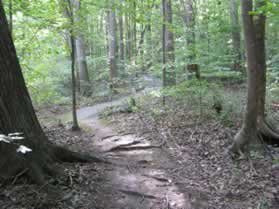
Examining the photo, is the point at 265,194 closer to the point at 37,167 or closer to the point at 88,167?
the point at 88,167

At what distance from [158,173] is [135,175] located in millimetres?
537

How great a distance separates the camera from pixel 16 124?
4316 mm

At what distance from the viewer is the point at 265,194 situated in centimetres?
509

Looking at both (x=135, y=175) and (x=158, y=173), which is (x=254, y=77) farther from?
(x=135, y=175)

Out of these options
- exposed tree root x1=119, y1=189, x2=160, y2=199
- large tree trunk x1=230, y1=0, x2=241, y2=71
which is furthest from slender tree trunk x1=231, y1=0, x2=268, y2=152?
large tree trunk x1=230, y1=0, x2=241, y2=71

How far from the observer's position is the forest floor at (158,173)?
168 inches

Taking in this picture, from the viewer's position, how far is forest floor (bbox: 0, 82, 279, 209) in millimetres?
4277

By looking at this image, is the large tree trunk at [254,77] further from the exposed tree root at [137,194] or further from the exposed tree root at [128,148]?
the exposed tree root at [137,194]

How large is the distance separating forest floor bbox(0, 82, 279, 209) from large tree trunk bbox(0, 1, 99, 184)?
0.80 feet

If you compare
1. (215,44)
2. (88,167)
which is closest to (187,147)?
(88,167)

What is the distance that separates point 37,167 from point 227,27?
42.4 feet

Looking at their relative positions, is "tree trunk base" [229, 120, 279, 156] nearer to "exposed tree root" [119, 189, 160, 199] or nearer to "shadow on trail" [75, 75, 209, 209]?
"shadow on trail" [75, 75, 209, 209]

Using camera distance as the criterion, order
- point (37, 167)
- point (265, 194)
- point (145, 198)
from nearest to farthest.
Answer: point (37, 167), point (145, 198), point (265, 194)

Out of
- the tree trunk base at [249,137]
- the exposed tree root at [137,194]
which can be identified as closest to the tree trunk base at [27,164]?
the exposed tree root at [137,194]
